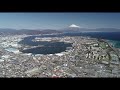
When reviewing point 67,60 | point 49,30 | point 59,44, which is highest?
point 49,30

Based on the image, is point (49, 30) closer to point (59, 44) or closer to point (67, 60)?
point (59, 44)

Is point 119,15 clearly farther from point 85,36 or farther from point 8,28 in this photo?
point 8,28

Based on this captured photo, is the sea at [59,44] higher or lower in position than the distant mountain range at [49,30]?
lower

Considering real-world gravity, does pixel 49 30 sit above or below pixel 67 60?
above

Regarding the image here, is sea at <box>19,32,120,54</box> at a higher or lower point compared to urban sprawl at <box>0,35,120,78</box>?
higher

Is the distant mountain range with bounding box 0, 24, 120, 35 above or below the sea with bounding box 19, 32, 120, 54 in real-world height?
above

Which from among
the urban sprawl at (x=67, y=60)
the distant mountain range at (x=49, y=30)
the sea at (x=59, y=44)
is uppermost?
the distant mountain range at (x=49, y=30)

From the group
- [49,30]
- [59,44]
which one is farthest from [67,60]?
[49,30]

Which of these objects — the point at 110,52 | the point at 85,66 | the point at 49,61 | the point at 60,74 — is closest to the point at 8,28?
the point at 49,61

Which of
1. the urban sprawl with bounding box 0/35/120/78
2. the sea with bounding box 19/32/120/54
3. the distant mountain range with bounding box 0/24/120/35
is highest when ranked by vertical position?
the distant mountain range with bounding box 0/24/120/35
